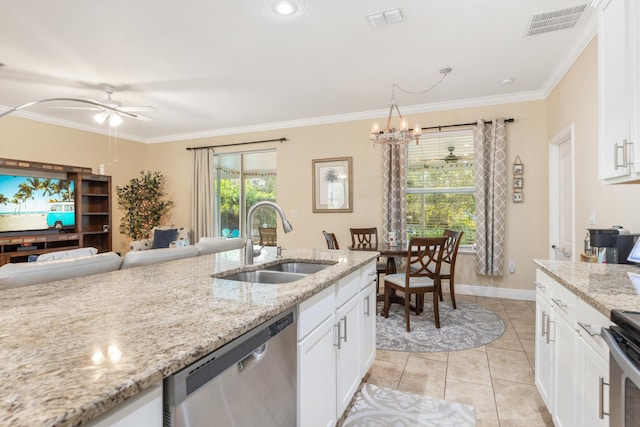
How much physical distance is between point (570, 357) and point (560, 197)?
3.27m

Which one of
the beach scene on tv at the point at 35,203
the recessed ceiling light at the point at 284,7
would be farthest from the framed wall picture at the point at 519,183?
the beach scene on tv at the point at 35,203

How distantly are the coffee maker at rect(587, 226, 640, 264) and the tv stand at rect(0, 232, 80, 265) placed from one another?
6337 mm

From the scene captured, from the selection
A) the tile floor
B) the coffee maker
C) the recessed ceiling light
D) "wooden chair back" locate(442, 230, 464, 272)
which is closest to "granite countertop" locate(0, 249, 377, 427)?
the tile floor

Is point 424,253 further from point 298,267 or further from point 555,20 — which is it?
point 555,20

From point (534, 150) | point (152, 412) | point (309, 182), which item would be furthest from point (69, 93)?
point (534, 150)

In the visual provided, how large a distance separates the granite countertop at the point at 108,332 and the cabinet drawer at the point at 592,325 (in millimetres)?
1032

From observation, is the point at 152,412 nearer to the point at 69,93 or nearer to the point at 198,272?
the point at 198,272

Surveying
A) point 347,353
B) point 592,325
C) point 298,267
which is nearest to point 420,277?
point 298,267

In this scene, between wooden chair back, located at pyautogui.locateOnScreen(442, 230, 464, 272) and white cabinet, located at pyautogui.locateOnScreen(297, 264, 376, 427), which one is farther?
wooden chair back, located at pyautogui.locateOnScreen(442, 230, 464, 272)

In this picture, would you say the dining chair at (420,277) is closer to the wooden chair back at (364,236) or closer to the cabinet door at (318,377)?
the wooden chair back at (364,236)

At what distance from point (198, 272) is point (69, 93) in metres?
4.00

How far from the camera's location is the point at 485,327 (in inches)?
131

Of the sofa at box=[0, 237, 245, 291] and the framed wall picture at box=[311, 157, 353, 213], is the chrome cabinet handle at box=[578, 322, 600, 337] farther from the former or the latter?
the framed wall picture at box=[311, 157, 353, 213]

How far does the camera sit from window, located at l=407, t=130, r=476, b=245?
4637 mm
